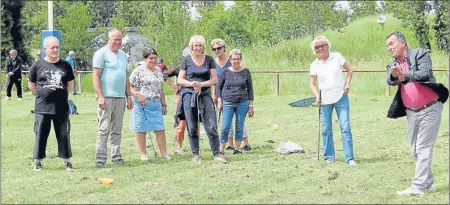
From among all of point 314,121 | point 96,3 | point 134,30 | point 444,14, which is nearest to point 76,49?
point 134,30

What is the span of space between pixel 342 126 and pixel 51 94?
3769 mm

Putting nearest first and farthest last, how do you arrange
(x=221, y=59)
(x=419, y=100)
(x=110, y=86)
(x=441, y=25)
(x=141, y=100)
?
1. (x=419, y=100)
2. (x=110, y=86)
3. (x=141, y=100)
4. (x=221, y=59)
5. (x=441, y=25)

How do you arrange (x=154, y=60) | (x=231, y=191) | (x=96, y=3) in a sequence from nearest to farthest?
(x=231, y=191), (x=154, y=60), (x=96, y=3)

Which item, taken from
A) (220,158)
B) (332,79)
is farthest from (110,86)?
(332,79)

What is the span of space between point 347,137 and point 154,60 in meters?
2.94

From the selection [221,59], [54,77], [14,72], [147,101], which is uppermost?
[221,59]

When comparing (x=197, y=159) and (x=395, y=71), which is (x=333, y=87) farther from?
(x=395, y=71)

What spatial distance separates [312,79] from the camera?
11797mm

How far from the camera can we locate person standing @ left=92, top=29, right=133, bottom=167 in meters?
11.4

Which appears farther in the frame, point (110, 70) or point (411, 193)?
point (110, 70)

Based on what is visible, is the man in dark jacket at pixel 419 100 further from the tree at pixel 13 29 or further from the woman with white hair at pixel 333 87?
the tree at pixel 13 29

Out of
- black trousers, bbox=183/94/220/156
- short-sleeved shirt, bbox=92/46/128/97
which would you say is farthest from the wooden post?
short-sleeved shirt, bbox=92/46/128/97

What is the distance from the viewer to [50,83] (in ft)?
35.9

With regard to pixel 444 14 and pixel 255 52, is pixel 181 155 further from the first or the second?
pixel 444 14
